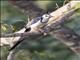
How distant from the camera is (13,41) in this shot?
37.7 inches

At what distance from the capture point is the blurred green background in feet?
3.75

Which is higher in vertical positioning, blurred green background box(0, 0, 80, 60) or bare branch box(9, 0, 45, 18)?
bare branch box(9, 0, 45, 18)

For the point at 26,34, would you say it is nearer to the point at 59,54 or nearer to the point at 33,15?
the point at 33,15

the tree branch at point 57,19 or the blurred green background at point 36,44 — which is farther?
the blurred green background at point 36,44

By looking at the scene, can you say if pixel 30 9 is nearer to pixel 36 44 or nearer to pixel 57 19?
pixel 57 19

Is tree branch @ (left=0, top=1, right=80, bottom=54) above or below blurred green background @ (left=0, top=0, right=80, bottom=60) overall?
above

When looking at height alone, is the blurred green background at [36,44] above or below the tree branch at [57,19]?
below

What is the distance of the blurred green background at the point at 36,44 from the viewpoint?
1144 mm

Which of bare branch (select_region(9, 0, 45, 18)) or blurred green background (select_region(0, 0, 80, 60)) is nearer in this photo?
bare branch (select_region(9, 0, 45, 18))

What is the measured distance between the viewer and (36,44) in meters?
1.63

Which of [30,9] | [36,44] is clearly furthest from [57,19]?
[36,44]

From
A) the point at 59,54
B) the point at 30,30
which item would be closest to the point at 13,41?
the point at 30,30

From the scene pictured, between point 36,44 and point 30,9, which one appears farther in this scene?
point 36,44

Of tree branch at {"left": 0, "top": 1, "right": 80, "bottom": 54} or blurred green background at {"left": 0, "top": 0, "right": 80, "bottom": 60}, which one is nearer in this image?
tree branch at {"left": 0, "top": 1, "right": 80, "bottom": 54}
